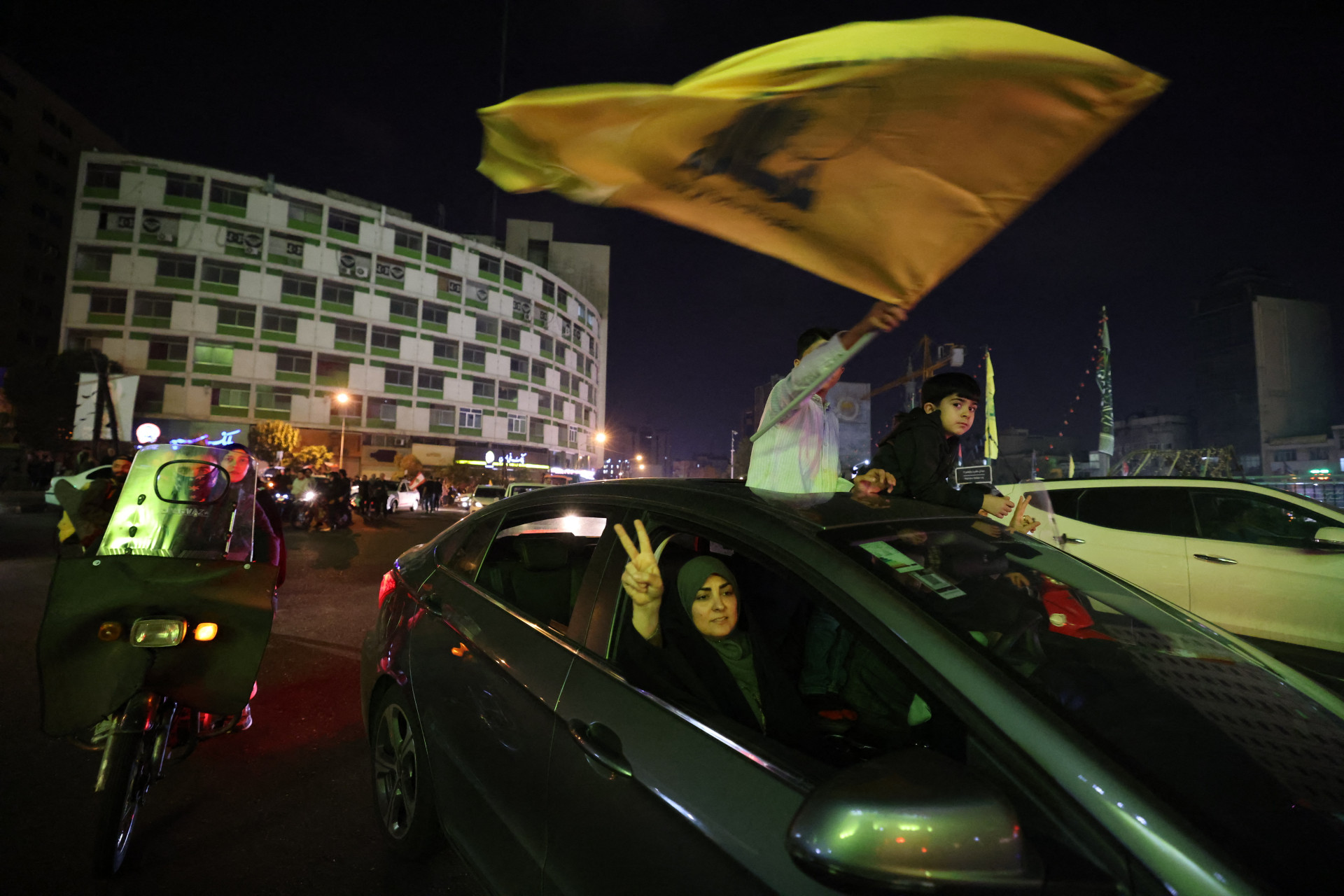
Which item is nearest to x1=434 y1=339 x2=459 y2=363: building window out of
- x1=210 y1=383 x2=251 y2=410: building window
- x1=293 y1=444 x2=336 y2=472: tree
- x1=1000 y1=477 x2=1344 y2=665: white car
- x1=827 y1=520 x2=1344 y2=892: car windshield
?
x1=293 y1=444 x2=336 y2=472: tree

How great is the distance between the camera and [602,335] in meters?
73.7

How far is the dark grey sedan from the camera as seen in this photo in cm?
95

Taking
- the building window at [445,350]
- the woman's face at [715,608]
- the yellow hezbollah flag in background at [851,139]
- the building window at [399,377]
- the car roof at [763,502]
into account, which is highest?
the building window at [445,350]

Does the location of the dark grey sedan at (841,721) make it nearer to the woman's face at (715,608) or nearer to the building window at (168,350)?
the woman's face at (715,608)

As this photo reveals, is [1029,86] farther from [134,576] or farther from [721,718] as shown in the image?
[134,576]

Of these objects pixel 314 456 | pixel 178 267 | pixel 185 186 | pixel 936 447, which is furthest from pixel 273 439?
pixel 936 447

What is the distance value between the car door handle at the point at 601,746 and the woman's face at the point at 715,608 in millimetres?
408

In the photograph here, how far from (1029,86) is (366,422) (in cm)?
5149

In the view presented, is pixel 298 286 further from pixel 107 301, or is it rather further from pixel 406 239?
pixel 107 301

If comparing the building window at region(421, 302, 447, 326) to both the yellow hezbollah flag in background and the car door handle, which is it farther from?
the car door handle

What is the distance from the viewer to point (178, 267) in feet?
139

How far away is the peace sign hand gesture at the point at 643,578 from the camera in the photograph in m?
1.78

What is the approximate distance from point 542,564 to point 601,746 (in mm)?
1204

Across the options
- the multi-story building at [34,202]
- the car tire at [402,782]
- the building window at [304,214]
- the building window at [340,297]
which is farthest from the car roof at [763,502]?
the multi-story building at [34,202]
